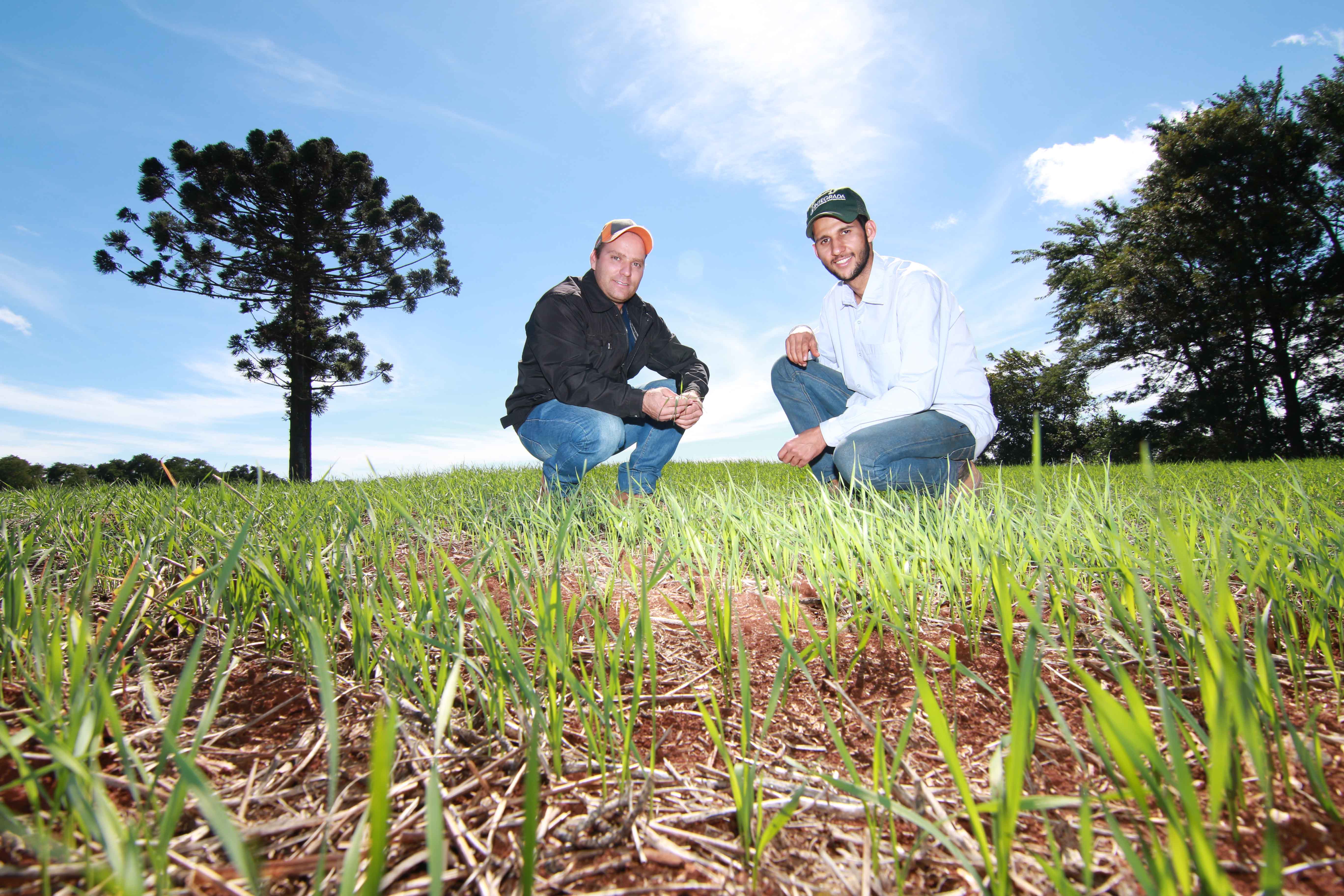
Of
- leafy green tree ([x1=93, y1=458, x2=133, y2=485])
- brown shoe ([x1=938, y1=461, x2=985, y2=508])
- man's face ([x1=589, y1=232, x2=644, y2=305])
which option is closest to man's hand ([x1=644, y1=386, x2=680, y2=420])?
man's face ([x1=589, y1=232, x2=644, y2=305])

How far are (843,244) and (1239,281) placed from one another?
2247cm

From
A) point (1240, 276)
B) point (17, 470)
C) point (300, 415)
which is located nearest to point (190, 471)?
point (300, 415)

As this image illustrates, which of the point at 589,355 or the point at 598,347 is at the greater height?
the point at 598,347

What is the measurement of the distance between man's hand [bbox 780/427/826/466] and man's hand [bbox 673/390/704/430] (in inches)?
35.6

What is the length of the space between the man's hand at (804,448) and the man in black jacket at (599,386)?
0.93 meters

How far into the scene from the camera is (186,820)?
0.87 m

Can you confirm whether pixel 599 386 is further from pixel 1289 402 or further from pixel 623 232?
pixel 1289 402

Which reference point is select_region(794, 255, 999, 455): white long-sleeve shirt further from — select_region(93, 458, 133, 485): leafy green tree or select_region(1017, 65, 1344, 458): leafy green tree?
select_region(1017, 65, 1344, 458): leafy green tree

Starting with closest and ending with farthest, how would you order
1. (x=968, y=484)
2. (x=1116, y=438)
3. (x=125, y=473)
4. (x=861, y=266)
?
(x=968, y=484) < (x=861, y=266) < (x=125, y=473) < (x=1116, y=438)

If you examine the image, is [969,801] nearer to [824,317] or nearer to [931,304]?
[931,304]

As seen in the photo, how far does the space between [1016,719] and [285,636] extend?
1616 mm

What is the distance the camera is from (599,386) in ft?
12.8

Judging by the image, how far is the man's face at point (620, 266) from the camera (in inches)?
157

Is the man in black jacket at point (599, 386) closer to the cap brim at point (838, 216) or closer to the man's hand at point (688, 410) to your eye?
the man's hand at point (688, 410)
